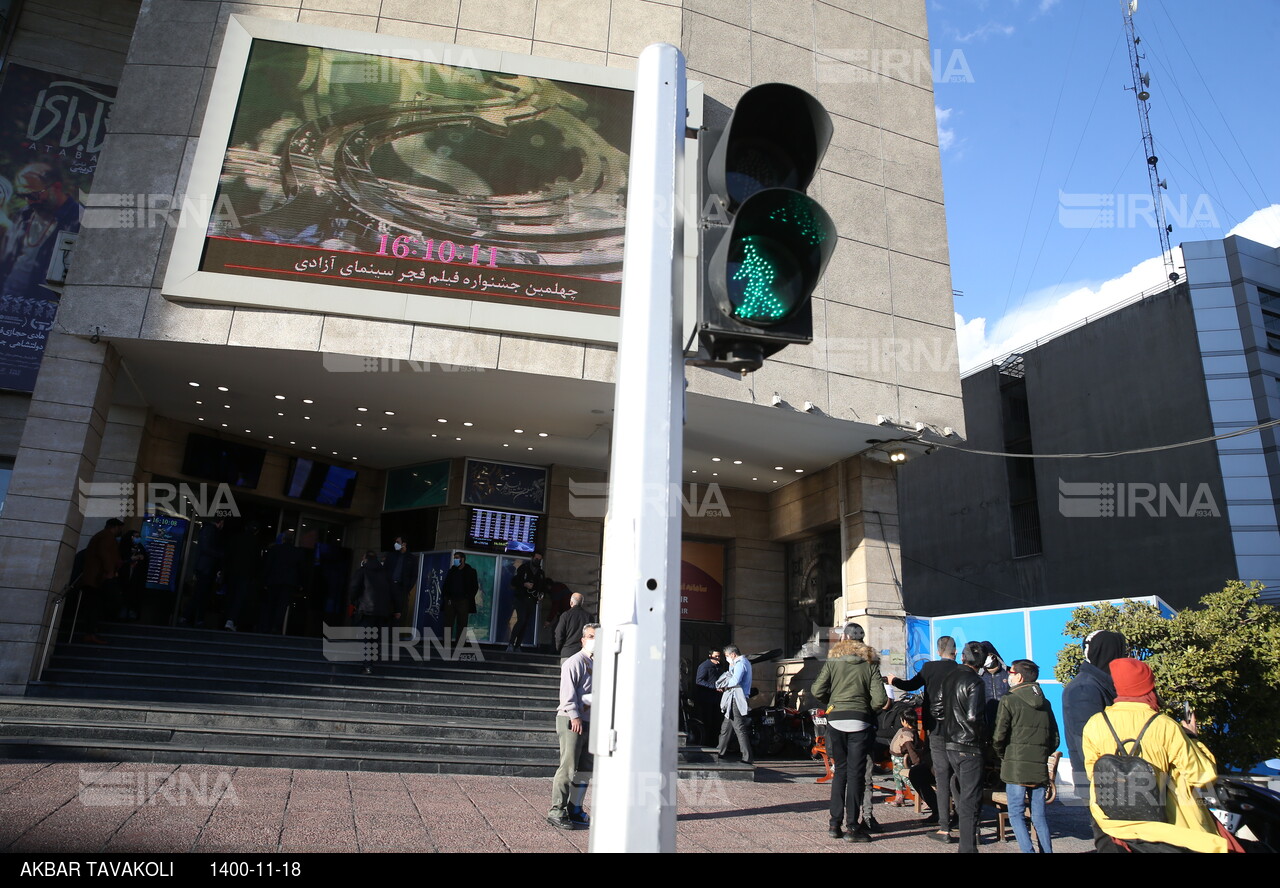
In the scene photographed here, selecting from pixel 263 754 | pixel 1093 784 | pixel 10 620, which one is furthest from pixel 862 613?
pixel 10 620

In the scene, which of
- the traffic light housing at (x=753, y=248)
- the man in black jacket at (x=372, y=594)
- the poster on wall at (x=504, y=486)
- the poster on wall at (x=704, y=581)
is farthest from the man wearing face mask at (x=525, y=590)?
the traffic light housing at (x=753, y=248)

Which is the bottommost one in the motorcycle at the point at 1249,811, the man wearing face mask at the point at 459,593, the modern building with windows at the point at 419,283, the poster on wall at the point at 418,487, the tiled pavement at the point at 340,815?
the tiled pavement at the point at 340,815

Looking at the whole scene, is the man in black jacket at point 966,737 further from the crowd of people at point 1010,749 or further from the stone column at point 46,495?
the stone column at point 46,495

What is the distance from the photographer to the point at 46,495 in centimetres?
1084

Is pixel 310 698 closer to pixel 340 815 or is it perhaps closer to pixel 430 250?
pixel 340 815

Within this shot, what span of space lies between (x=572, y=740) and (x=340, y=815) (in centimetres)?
189

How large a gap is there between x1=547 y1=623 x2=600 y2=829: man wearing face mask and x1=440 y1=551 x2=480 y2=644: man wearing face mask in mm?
7701

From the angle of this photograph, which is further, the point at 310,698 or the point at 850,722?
the point at 310,698

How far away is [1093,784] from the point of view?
12.7ft

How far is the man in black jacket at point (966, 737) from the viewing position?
21.1 feet

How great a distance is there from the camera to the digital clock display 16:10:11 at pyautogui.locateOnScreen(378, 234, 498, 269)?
41.5 feet

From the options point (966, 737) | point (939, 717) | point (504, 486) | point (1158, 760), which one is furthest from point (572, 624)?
point (1158, 760)

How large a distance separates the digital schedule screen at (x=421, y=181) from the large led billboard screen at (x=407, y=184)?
2 cm

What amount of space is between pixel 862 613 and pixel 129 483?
1305cm
